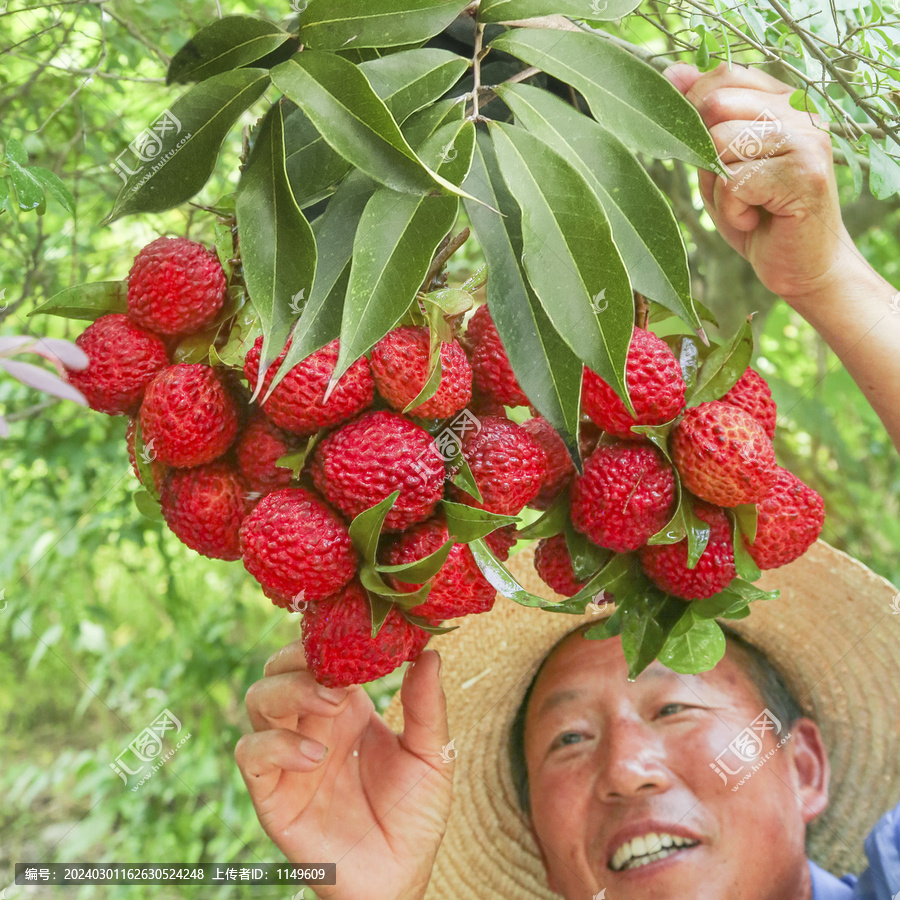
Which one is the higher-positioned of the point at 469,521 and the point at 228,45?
the point at 228,45

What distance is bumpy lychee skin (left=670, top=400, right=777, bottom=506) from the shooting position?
539 mm

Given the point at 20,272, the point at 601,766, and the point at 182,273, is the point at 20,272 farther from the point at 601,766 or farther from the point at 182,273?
the point at 601,766

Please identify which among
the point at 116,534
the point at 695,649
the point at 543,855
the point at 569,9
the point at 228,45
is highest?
the point at 569,9

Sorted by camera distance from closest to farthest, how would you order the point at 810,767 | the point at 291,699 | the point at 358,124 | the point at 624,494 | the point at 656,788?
the point at 358,124
the point at 624,494
the point at 291,699
the point at 656,788
the point at 810,767

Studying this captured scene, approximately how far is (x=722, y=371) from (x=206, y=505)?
1.17 ft

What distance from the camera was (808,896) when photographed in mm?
1065

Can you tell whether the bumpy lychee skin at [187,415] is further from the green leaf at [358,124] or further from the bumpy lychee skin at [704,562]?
the bumpy lychee skin at [704,562]

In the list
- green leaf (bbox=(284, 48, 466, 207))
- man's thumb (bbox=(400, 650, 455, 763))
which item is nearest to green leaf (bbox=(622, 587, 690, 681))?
man's thumb (bbox=(400, 650, 455, 763))

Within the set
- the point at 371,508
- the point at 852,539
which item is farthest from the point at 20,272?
the point at 852,539

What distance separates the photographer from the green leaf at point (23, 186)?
631mm

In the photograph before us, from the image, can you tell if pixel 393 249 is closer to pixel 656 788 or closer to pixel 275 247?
pixel 275 247

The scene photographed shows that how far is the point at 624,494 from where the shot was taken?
553mm

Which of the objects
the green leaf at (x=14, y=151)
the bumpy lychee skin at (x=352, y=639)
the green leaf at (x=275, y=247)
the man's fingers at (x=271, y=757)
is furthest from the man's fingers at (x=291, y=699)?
the green leaf at (x=14, y=151)

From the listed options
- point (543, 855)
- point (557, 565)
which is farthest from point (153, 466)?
point (543, 855)
